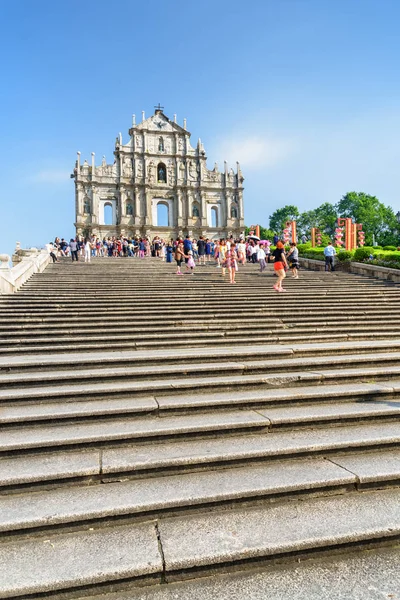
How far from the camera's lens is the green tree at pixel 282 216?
9070cm

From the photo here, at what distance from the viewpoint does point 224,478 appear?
3.49m

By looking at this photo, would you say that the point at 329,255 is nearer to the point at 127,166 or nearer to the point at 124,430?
the point at 124,430

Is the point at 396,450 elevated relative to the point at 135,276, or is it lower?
lower

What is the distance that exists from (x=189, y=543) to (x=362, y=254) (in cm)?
1827

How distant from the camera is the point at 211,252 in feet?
84.6

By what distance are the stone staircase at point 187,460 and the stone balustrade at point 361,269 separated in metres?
8.37

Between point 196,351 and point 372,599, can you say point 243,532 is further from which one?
point 196,351

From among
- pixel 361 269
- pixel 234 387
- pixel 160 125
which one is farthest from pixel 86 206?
pixel 234 387

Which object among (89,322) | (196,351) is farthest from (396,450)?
(89,322)

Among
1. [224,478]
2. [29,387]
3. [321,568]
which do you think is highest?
[29,387]

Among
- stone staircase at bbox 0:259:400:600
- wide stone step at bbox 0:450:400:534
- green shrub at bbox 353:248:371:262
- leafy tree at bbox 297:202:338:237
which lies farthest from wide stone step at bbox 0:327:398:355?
leafy tree at bbox 297:202:338:237

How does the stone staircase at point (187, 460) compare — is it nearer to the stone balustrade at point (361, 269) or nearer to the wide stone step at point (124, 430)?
the wide stone step at point (124, 430)

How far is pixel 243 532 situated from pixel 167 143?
5587cm

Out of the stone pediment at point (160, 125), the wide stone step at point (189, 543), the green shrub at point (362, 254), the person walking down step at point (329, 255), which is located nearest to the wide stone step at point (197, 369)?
the wide stone step at point (189, 543)
